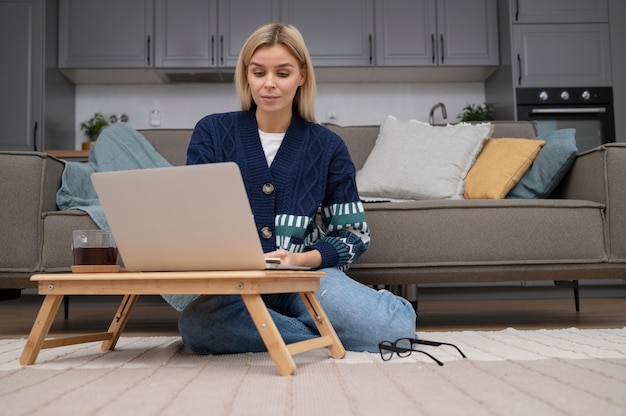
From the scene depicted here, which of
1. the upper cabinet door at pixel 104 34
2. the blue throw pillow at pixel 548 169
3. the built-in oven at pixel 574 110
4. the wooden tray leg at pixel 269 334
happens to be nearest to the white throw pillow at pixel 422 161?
the blue throw pillow at pixel 548 169

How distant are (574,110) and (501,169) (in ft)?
6.28

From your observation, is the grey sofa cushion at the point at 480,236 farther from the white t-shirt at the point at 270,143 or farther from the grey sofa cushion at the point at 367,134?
the grey sofa cushion at the point at 367,134

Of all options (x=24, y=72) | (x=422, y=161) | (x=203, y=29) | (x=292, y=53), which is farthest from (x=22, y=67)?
(x=292, y=53)

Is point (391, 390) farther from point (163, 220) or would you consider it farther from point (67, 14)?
point (67, 14)

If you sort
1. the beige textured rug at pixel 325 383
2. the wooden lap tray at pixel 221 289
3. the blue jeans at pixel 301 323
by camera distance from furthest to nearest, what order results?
the blue jeans at pixel 301 323 < the wooden lap tray at pixel 221 289 < the beige textured rug at pixel 325 383

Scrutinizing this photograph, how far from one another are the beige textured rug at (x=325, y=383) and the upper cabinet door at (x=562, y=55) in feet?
9.23

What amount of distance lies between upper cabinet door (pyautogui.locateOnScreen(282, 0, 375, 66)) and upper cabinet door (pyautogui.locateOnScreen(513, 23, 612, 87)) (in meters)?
0.91

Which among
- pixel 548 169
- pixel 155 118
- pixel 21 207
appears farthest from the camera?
pixel 155 118

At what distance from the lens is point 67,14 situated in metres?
4.10

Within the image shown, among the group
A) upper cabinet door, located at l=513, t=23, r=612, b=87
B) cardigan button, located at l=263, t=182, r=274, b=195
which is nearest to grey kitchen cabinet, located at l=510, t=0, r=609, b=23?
upper cabinet door, located at l=513, t=23, r=612, b=87

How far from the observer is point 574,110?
155 inches

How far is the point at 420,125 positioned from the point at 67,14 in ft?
8.50

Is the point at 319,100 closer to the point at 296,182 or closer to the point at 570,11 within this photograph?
the point at 570,11

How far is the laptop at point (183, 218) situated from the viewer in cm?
110
